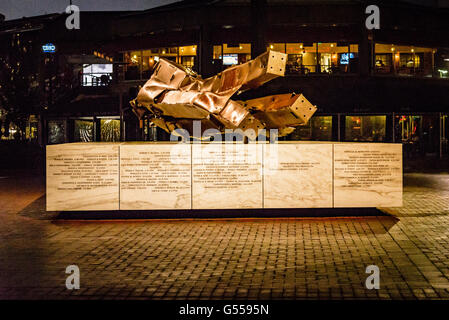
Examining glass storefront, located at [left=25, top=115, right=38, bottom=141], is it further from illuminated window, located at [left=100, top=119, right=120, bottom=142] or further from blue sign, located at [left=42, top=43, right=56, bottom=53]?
illuminated window, located at [left=100, top=119, right=120, bottom=142]

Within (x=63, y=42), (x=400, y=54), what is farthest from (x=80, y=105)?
(x=400, y=54)

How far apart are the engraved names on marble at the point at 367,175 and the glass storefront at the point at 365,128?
20.3 metres

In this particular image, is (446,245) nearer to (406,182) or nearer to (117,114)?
(406,182)

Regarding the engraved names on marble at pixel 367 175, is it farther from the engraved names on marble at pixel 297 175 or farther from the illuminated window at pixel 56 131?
the illuminated window at pixel 56 131

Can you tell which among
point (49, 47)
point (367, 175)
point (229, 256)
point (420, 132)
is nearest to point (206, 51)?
point (49, 47)

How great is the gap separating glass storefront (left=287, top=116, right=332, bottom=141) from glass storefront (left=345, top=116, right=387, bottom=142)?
1083 millimetres

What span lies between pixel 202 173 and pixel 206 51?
20517 millimetres

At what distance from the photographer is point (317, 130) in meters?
30.0

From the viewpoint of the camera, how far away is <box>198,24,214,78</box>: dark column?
28641 millimetres

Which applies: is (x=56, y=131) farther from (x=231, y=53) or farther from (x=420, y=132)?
(x=420, y=132)

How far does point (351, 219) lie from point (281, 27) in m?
22.0

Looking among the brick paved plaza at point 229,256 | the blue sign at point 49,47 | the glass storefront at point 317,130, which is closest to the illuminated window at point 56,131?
the blue sign at point 49,47

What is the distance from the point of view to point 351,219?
9523 mm

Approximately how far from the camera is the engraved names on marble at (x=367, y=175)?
377 inches
